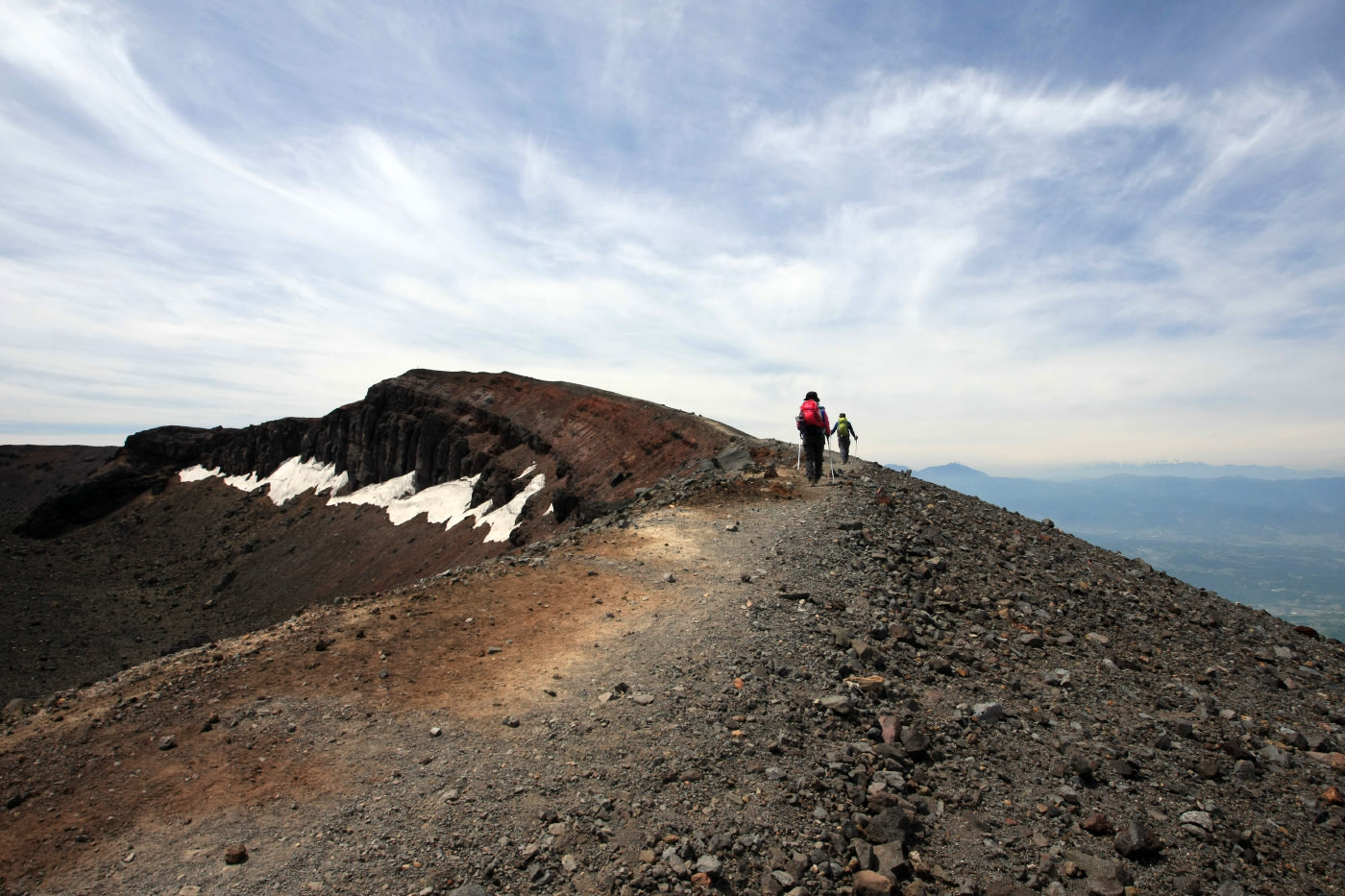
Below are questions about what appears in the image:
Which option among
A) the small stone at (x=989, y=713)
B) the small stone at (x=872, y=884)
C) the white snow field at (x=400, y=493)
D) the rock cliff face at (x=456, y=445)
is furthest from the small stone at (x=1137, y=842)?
the white snow field at (x=400, y=493)

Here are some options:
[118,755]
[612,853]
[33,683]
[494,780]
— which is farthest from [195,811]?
[33,683]

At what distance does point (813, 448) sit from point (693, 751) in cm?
1240

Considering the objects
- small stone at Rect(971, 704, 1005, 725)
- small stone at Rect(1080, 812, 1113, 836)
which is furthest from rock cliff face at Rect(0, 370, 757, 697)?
small stone at Rect(1080, 812, 1113, 836)

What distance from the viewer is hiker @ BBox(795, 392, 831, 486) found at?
59.7 ft

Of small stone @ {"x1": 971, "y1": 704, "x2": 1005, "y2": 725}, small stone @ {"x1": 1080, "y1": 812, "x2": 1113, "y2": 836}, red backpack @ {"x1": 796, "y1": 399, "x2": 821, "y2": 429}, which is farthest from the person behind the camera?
red backpack @ {"x1": 796, "y1": 399, "x2": 821, "y2": 429}

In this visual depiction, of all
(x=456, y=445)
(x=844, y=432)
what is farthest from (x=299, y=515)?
(x=844, y=432)

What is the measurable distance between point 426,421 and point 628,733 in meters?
45.2

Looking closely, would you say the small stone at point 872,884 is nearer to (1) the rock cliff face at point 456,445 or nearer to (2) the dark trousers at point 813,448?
(2) the dark trousers at point 813,448

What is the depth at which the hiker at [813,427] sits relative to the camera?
18.2m

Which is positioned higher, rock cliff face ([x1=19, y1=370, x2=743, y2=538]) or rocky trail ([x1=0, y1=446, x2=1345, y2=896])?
rock cliff face ([x1=19, y1=370, x2=743, y2=538])

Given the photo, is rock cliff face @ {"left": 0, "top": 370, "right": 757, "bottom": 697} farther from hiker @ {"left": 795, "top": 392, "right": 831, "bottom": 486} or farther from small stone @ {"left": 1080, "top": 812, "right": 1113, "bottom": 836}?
small stone @ {"left": 1080, "top": 812, "right": 1113, "bottom": 836}

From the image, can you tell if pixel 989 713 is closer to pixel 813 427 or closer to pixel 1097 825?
pixel 1097 825

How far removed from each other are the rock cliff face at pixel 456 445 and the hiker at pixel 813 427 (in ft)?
23.5

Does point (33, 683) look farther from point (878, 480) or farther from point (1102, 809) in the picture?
point (1102, 809)
